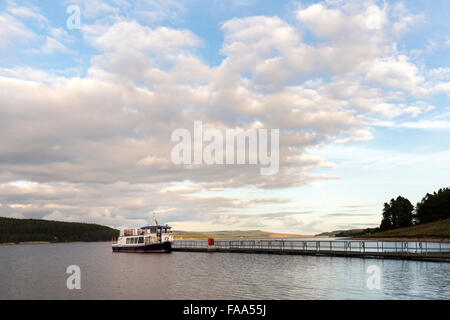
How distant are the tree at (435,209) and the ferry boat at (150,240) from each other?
420 feet

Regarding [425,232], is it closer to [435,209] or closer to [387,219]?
[435,209]

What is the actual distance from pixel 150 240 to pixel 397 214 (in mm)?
132864


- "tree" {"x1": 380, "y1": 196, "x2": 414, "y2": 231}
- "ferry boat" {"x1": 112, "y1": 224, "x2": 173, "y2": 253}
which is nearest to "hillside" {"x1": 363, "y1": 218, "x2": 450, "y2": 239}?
"tree" {"x1": 380, "y1": 196, "x2": 414, "y2": 231}

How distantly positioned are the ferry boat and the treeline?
4965 inches

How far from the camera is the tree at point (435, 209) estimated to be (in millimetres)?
174125

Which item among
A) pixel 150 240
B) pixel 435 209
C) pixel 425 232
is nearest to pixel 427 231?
pixel 425 232

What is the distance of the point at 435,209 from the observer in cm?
17725

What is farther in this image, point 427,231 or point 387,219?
point 387,219

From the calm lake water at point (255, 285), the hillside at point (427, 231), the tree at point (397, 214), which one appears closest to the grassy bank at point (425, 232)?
the hillside at point (427, 231)

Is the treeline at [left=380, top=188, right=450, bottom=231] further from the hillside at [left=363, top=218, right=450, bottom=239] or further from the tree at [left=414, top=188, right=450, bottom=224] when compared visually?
the hillside at [left=363, top=218, right=450, bottom=239]

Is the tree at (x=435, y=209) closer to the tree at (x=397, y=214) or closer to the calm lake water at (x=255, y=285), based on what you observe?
the tree at (x=397, y=214)

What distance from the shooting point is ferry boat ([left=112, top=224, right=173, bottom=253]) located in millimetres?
112250
